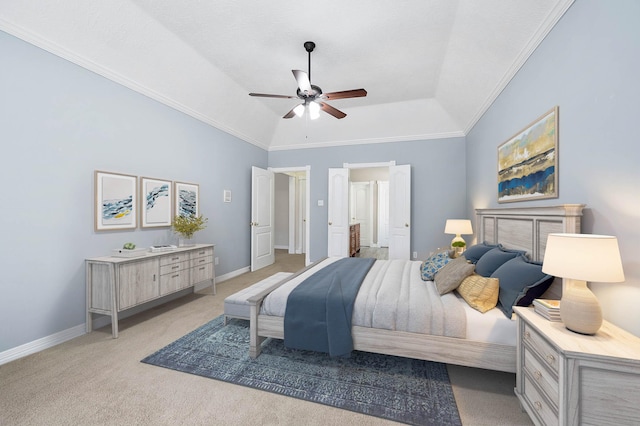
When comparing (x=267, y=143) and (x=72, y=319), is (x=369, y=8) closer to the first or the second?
(x=267, y=143)

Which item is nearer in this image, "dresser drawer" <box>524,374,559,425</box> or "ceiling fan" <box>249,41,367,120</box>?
"dresser drawer" <box>524,374,559,425</box>

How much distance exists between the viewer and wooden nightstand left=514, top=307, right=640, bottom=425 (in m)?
1.07

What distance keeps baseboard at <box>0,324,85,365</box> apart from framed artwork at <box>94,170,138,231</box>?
102 centimetres

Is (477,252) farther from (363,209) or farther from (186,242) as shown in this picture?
(363,209)

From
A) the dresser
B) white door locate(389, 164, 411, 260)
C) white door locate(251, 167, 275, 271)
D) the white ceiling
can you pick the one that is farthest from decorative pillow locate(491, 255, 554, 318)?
white door locate(251, 167, 275, 271)

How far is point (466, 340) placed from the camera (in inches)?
71.7

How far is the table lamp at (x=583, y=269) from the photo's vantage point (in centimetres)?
120

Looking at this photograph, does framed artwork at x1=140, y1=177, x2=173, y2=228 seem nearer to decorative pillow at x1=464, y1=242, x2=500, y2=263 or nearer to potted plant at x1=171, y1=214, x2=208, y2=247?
potted plant at x1=171, y1=214, x2=208, y2=247

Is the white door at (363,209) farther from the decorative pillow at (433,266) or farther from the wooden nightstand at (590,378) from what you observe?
the wooden nightstand at (590,378)

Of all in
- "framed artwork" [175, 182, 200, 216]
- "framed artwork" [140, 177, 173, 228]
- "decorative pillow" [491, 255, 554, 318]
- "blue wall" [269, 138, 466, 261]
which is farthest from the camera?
"blue wall" [269, 138, 466, 261]

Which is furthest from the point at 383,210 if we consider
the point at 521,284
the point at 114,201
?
the point at 114,201

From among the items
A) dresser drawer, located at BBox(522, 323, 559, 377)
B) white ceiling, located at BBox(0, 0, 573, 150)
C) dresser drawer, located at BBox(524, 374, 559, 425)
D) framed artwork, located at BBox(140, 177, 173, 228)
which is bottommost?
dresser drawer, located at BBox(524, 374, 559, 425)

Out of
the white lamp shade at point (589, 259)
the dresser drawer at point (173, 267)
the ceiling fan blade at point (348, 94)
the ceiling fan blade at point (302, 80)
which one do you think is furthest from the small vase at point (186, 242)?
the white lamp shade at point (589, 259)

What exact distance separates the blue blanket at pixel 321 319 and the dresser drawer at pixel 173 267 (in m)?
1.83
